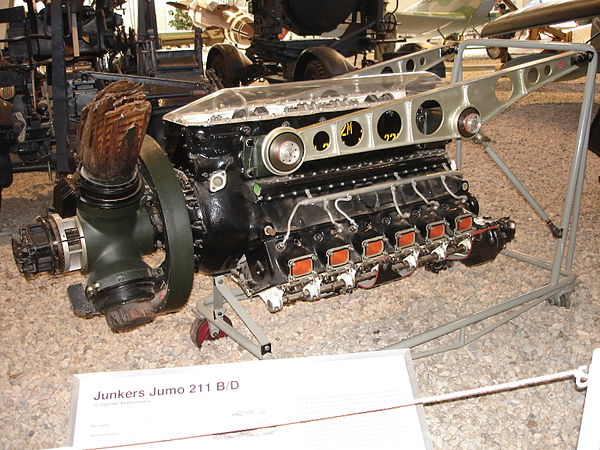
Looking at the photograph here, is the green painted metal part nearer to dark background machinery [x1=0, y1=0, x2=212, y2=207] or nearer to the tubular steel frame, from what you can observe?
the tubular steel frame

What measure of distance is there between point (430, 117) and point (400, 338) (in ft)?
4.21

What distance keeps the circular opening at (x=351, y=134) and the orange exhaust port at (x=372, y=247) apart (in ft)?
1.51

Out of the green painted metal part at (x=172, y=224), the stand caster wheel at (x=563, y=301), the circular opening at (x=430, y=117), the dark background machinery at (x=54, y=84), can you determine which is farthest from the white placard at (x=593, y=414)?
the dark background machinery at (x=54, y=84)

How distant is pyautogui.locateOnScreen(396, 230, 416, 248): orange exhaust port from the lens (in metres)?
2.61

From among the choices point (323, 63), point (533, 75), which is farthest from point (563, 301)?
point (323, 63)

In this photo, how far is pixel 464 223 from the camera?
2.85 metres

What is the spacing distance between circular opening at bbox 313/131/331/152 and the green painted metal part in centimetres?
65

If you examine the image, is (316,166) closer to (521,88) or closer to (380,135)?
(380,135)

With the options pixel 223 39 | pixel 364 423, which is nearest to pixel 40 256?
pixel 364 423

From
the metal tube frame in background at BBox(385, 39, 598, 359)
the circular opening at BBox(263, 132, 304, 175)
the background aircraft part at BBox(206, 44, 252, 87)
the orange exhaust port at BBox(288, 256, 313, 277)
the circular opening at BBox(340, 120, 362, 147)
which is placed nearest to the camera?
the circular opening at BBox(263, 132, 304, 175)

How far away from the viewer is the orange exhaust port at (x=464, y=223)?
9.27 feet

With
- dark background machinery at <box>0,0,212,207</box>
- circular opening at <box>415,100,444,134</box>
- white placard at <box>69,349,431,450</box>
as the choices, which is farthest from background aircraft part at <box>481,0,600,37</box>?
white placard at <box>69,349,431,450</box>

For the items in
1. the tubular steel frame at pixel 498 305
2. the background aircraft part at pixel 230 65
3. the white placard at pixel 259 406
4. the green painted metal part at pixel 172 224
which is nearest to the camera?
the white placard at pixel 259 406

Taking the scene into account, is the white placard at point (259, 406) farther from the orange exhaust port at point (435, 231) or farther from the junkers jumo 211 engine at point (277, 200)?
the orange exhaust port at point (435, 231)
